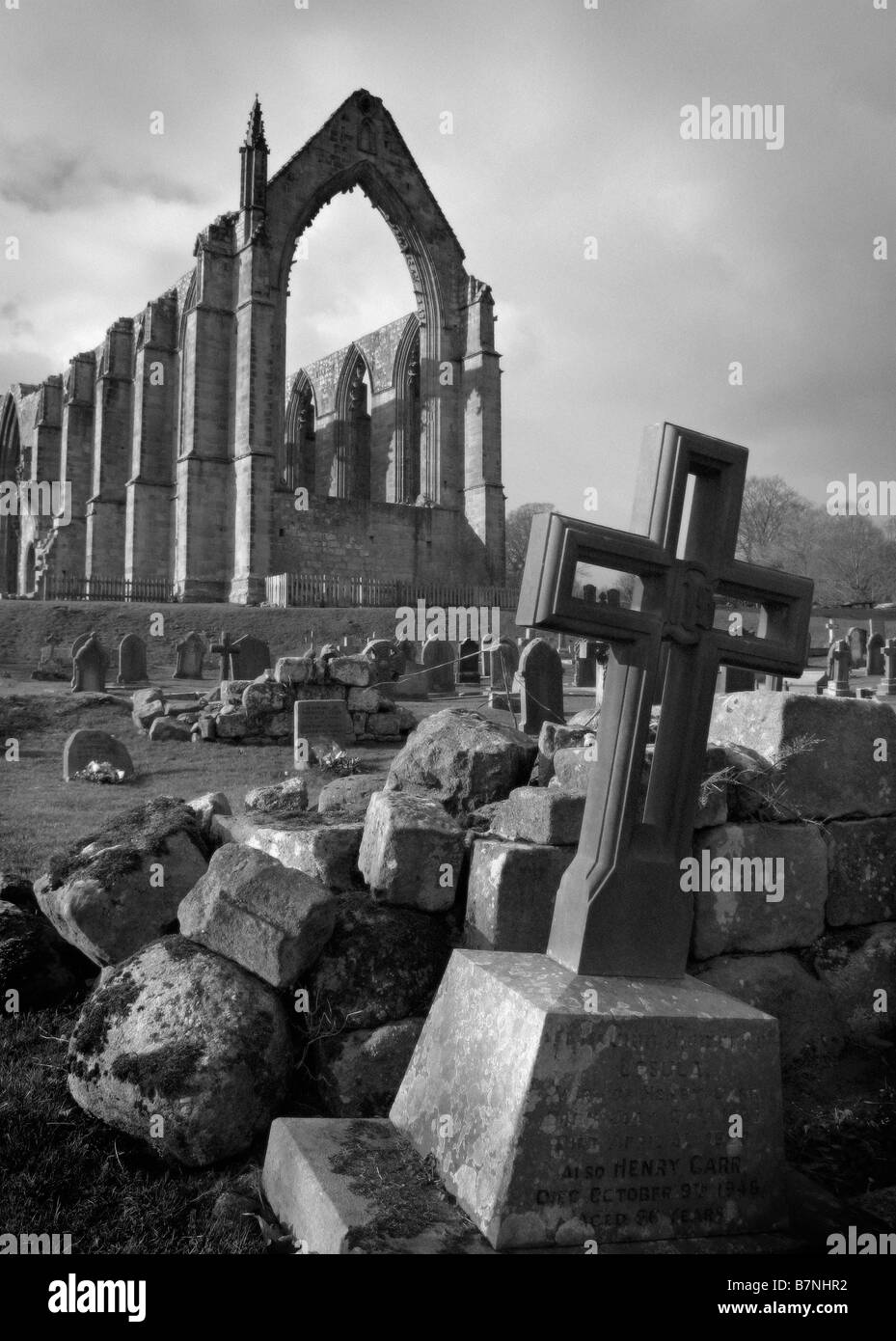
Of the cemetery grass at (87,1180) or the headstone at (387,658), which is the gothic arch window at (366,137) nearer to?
the headstone at (387,658)

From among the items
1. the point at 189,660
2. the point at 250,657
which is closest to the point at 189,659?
the point at 189,660

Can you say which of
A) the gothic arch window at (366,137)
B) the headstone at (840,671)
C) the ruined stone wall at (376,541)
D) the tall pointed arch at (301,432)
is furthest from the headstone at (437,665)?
the tall pointed arch at (301,432)

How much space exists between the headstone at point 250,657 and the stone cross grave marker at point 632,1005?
14706 mm

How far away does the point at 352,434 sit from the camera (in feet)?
129

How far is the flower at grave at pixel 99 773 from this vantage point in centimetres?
966

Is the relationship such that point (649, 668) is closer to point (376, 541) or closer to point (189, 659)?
point (189, 659)

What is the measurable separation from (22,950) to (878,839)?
3354 millimetres

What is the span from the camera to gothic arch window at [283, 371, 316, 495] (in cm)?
4122

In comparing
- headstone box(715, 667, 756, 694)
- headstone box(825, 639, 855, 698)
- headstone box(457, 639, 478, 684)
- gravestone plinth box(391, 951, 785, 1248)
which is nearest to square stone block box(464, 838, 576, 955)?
gravestone plinth box(391, 951, 785, 1248)

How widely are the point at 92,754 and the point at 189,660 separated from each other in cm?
960

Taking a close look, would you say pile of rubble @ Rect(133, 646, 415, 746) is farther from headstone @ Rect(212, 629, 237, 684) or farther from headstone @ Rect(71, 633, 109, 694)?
headstone @ Rect(212, 629, 237, 684)

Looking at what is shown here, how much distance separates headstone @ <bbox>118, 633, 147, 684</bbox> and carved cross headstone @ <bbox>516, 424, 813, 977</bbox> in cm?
1601
